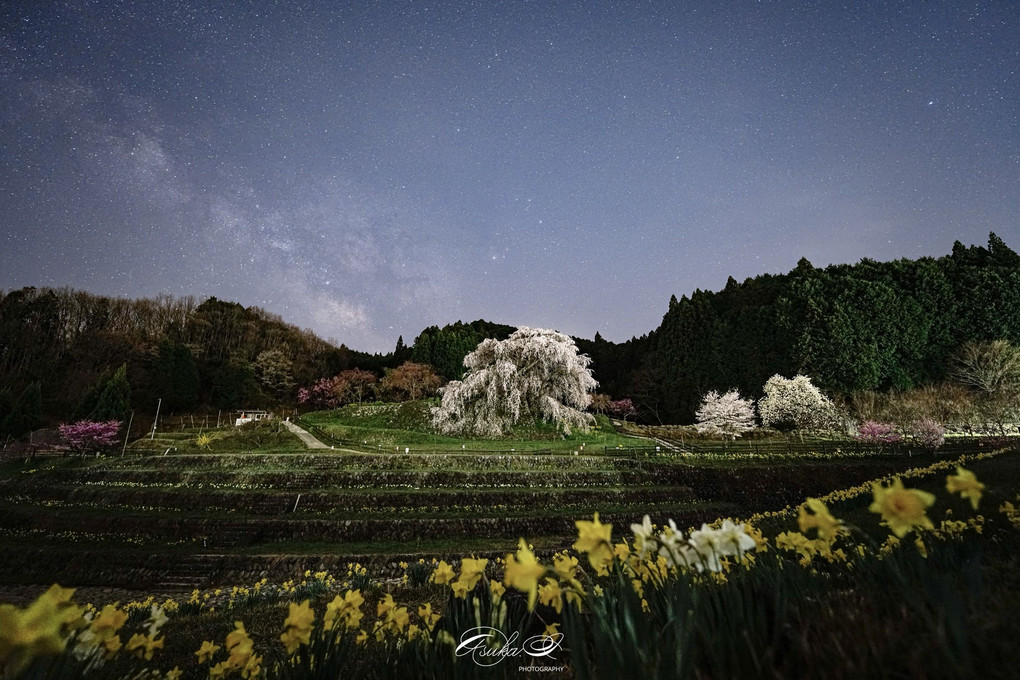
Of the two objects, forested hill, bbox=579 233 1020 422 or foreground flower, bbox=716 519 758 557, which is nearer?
foreground flower, bbox=716 519 758 557

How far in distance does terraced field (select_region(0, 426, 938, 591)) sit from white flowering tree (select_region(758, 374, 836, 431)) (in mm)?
11181

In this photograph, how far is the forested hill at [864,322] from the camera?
30.4 m

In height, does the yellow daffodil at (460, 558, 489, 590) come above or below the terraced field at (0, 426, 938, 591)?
above

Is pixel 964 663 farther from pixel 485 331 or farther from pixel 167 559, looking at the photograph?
pixel 485 331

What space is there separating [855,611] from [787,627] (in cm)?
24

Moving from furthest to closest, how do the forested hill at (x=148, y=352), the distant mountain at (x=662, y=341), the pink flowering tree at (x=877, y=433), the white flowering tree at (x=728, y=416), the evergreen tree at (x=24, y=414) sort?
the forested hill at (x=148, y=352) → the distant mountain at (x=662, y=341) → the evergreen tree at (x=24, y=414) → the white flowering tree at (x=728, y=416) → the pink flowering tree at (x=877, y=433)

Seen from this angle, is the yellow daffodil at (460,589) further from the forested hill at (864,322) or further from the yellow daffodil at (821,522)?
the forested hill at (864,322)

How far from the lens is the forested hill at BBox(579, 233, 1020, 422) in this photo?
30.4m

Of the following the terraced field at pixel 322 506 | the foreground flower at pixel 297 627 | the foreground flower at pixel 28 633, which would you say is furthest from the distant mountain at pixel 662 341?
the foreground flower at pixel 28 633

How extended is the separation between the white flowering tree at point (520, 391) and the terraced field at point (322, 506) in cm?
804

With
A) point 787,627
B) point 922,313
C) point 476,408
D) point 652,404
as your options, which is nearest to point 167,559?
point 787,627

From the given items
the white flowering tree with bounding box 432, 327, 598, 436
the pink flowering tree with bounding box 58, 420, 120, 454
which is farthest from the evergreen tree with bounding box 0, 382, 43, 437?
the white flowering tree with bounding box 432, 327, 598, 436

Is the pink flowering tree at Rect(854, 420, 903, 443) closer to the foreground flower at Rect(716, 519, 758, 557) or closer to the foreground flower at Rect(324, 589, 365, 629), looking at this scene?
the foreground flower at Rect(716, 519, 758, 557)

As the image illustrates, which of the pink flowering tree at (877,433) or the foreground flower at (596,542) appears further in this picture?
the pink flowering tree at (877,433)
